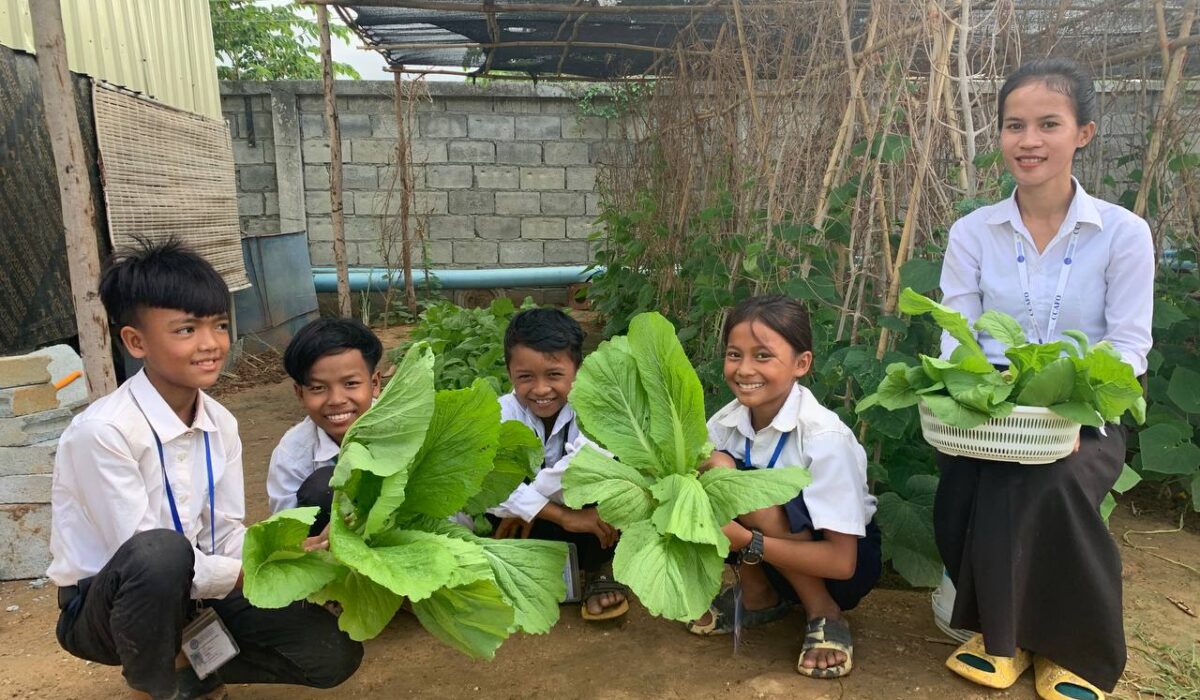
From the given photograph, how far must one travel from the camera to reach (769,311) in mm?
2248

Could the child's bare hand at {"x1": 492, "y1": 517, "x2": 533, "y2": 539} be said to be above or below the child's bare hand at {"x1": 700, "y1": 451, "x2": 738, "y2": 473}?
below

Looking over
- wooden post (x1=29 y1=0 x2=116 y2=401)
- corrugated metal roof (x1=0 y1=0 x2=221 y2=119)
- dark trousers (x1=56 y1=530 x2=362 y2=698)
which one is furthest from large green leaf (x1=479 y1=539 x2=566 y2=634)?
corrugated metal roof (x1=0 y1=0 x2=221 y2=119)

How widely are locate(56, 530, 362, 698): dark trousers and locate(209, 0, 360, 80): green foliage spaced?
1083 centimetres

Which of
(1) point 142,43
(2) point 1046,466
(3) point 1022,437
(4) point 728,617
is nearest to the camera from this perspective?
(3) point 1022,437

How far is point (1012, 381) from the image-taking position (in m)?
1.89

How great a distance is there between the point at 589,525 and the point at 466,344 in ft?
8.87

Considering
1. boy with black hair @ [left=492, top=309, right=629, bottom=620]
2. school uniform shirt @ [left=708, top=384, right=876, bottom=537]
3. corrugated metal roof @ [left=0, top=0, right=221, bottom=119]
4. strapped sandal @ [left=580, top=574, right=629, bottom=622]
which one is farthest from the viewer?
corrugated metal roof @ [left=0, top=0, right=221, bottom=119]

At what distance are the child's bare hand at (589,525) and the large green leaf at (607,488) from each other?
18.1 inches

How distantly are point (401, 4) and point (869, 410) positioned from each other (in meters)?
3.61

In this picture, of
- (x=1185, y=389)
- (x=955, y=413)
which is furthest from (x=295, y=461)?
(x=1185, y=389)

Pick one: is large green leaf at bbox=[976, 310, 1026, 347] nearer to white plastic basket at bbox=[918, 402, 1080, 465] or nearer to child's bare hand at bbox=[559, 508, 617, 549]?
white plastic basket at bbox=[918, 402, 1080, 465]

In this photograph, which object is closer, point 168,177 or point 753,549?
point 753,549

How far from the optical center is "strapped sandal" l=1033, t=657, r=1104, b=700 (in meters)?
2.01

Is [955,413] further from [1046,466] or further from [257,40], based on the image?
[257,40]
